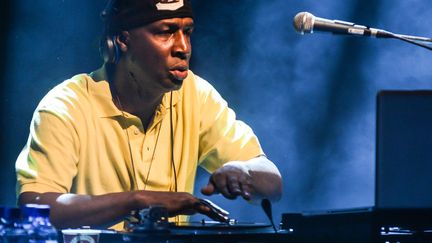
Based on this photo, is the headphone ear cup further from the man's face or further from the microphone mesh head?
the microphone mesh head

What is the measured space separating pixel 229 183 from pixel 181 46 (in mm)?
606

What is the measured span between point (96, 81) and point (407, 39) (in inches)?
50.8

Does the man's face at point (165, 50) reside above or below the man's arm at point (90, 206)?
above

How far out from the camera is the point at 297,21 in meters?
2.97

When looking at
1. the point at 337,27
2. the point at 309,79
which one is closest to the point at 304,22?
the point at 337,27

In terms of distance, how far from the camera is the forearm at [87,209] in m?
3.05

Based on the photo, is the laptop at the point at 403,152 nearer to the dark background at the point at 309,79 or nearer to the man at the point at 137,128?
the man at the point at 137,128

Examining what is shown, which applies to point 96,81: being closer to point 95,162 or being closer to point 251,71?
point 95,162

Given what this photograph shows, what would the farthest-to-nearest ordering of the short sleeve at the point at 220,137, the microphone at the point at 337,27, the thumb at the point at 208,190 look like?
the short sleeve at the point at 220,137 → the thumb at the point at 208,190 → the microphone at the point at 337,27

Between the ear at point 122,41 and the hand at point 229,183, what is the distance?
26.4 inches

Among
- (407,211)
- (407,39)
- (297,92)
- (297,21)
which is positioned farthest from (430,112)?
(297,92)

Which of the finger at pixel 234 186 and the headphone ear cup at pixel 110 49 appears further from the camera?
the headphone ear cup at pixel 110 49

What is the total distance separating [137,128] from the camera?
358 cm

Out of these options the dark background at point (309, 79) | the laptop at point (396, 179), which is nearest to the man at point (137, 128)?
the laptop at point (396, 179)
